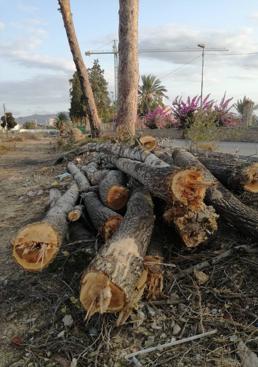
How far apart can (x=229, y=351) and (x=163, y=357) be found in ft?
1.47

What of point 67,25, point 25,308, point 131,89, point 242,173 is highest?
point 67,25

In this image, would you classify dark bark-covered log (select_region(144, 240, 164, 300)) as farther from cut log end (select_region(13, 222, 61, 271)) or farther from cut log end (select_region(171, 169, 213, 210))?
cut log end (select_region(13, 222, 61, 271))

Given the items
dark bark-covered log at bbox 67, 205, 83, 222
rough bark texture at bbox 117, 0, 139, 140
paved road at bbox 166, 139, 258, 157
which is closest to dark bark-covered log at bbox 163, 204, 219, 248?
dark bark-covered log at bbox 67, 205, 83, 222

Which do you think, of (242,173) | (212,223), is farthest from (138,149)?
(212,223)

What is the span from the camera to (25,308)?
3.30m

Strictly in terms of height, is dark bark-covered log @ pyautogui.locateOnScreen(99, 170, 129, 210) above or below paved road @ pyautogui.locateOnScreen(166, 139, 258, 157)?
above

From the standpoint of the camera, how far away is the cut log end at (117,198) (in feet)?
14.5

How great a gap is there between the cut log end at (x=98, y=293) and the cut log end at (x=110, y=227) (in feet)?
3.42

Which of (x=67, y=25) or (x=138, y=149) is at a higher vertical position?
(x=67, y=25)

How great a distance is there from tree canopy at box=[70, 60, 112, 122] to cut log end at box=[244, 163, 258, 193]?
3667cm

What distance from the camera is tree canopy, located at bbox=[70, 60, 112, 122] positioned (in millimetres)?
42500

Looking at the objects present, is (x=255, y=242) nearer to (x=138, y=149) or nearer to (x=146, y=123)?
(x=138, y=149)

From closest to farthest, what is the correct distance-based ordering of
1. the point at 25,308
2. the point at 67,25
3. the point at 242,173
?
the point at 25,308
the point at 242,173
the point at 67,25

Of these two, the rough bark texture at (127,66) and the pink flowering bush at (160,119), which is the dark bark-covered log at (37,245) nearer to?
the rough bark texture at (127,66)
